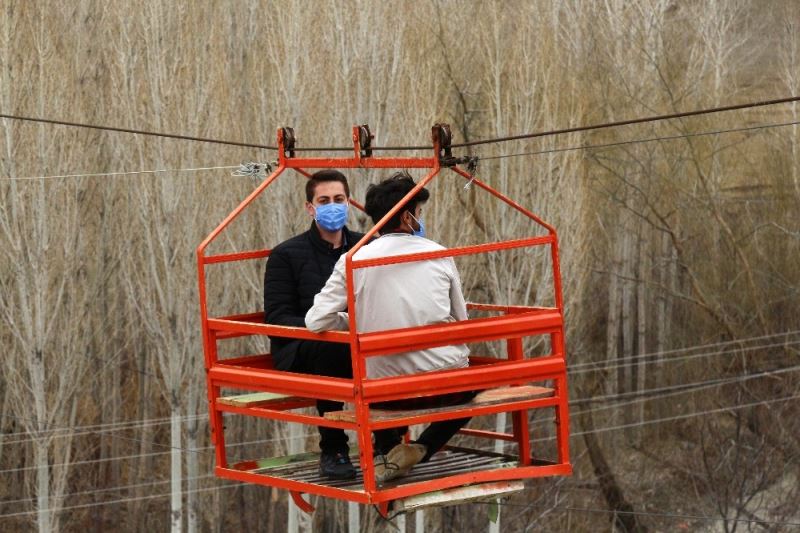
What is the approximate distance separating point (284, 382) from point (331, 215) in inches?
29.7

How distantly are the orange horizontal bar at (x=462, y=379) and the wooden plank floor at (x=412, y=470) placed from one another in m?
0.45

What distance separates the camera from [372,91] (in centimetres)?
2405

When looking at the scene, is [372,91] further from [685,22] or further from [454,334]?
[454,334]

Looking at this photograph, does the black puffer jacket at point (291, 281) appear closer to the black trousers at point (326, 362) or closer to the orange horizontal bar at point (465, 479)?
the black trousers at point (326, 362)

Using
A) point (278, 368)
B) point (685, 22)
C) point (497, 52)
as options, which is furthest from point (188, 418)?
point (278, 368)

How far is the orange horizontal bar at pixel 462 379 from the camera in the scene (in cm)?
586

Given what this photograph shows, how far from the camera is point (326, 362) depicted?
6.39 metres

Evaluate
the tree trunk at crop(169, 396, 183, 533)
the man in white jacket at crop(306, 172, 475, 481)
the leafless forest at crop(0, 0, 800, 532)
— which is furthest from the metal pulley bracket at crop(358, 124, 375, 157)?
the tree trunk at crop(169, 396, 183, 533)

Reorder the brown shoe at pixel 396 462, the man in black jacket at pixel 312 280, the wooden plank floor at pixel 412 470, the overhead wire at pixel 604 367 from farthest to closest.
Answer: the overhead wire at pixel 604 367, the man in black jacket at pixel 312 280, the wooden plank floor at pixel 412 470, the brown shoe at pixel 396 462

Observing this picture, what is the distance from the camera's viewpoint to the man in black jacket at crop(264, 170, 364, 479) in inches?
255

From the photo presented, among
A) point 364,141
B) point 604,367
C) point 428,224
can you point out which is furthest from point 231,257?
point 604,367

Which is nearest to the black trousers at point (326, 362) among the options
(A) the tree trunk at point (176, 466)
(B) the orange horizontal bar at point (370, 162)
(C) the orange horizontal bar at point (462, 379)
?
(C) the orange horizontal bar at point (462, 379)

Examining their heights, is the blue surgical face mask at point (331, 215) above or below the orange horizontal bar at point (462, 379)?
above

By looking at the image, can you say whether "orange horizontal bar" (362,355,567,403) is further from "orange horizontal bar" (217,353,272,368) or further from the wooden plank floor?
"orange horizontal bar" (217,353,272,368)
